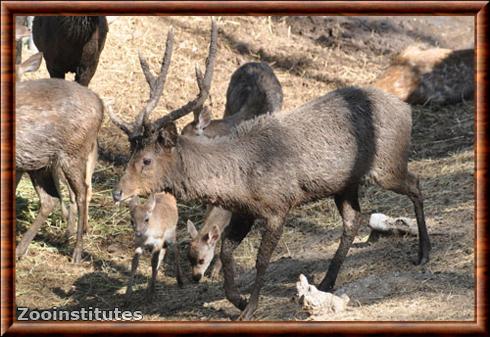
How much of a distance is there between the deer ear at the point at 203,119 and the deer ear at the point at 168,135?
8.69 ft

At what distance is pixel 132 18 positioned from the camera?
1506 cm

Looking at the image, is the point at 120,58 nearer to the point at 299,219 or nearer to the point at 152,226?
the point at 299,219

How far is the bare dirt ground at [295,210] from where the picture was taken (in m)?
7.54

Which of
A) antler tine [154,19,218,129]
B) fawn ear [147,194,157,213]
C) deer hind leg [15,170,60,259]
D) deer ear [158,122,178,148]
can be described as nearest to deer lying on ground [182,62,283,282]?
fawn ear [147,194,157,213]

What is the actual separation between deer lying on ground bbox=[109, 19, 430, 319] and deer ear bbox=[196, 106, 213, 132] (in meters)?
2.15

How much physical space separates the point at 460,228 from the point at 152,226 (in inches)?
110

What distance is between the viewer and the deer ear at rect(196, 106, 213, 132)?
9719 millimetres

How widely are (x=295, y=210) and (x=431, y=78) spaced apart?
4.06 m

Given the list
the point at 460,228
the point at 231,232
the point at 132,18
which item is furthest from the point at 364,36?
the point at 231,232

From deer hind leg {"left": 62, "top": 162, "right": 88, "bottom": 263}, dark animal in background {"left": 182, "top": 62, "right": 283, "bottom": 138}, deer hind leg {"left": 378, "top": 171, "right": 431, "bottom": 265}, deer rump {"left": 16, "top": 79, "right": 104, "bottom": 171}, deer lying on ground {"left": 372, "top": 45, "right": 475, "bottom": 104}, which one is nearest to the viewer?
deer hind leg {"left": 378, "top": 171, "right": 431, "bottom": 265}

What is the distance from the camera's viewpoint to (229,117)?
10836 mm

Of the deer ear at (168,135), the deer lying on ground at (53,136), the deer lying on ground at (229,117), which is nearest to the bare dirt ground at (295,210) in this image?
the deer lying on ground at (229,117)

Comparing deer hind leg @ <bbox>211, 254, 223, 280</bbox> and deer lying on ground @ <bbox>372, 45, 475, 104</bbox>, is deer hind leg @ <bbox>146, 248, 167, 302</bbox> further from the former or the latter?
deer lying on ground @ <bbox>372, 45, 475, 104</bbox>

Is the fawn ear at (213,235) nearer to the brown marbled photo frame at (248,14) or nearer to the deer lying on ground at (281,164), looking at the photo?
the deer lying on ground at (281,164)
